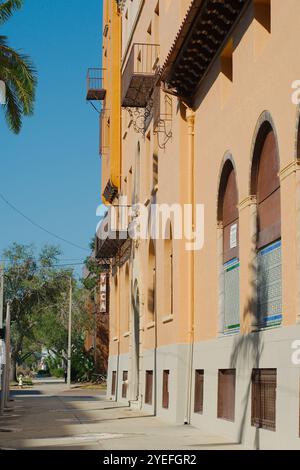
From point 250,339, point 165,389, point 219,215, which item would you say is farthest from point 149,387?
point 250,339

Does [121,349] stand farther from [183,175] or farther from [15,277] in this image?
[15,277]

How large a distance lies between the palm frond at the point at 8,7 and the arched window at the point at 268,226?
13.2 m

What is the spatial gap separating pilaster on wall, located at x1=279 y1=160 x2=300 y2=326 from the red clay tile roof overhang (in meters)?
4.63

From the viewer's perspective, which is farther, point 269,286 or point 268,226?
point 268,226

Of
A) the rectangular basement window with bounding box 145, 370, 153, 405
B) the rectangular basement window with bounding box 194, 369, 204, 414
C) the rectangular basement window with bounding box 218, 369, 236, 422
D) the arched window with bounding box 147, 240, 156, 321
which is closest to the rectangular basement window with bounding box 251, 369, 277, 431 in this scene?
the rectangular basement window with bounding box 218, 369, 236, 422

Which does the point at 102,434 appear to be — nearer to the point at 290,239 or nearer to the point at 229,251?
the point at 229,251

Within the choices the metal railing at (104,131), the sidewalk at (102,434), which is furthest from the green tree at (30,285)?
the sidewalk at (102,434)

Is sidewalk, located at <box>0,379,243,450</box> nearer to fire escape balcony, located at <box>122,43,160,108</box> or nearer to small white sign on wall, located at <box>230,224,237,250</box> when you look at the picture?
small white sign on wall, located at <box>230,224,237,250</box>

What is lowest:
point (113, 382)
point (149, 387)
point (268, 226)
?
point (113, 382)

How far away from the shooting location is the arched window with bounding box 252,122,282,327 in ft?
46.8

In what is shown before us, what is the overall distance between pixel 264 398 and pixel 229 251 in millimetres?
4378

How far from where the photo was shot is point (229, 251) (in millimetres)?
17922

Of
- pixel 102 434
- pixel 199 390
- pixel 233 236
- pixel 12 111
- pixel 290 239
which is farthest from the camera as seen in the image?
pixel 12 111

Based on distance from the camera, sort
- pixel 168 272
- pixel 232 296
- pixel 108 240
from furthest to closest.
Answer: pixel 108 240 → pixel 168 272 → pixel 232 296
